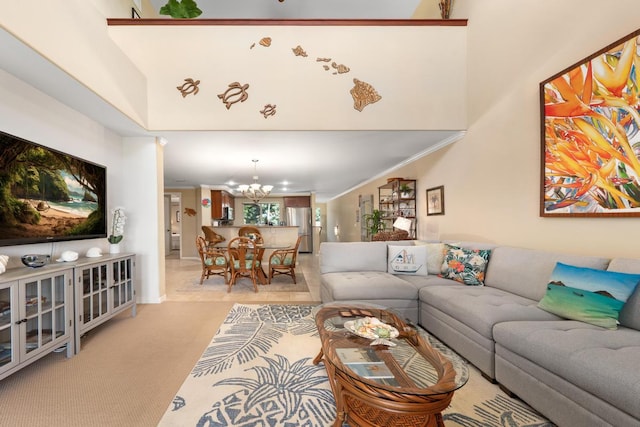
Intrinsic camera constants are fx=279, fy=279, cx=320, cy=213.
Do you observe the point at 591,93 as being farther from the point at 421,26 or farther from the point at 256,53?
the point at 256,53

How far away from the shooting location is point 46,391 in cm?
181

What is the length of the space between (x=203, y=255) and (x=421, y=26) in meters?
4.82

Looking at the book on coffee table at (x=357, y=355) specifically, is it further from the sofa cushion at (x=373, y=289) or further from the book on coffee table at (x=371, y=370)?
the sofa cushion at (x=373, y=289)

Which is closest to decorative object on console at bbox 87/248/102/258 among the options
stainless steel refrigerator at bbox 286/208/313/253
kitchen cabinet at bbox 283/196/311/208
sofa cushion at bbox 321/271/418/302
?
sofa cushion at bbox 321/271/418/302

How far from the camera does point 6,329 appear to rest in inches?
69.1

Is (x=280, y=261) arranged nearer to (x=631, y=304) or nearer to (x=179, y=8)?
(x=179, y=8)

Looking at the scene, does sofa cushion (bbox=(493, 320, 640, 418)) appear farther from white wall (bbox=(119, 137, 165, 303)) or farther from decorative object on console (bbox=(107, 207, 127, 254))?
white wall (bbox=(119, 137, 165, 303))

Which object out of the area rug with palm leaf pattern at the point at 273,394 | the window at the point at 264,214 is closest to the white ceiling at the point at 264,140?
the area rug with palm leaf pattern at the point at 273,394

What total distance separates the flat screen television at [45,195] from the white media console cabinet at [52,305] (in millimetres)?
320

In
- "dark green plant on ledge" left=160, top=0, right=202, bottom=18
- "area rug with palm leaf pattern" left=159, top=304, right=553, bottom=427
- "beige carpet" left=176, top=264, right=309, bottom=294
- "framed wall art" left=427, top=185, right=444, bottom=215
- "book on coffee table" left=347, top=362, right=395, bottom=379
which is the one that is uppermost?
"dark green plant on ledge" left=160, top=0, right=202, bottom=18

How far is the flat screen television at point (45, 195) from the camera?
204cm

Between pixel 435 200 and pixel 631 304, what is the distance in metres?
2.94

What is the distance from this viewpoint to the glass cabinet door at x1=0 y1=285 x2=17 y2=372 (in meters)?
1.72

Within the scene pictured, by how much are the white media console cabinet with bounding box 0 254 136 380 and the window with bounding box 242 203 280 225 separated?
27.0 feet
